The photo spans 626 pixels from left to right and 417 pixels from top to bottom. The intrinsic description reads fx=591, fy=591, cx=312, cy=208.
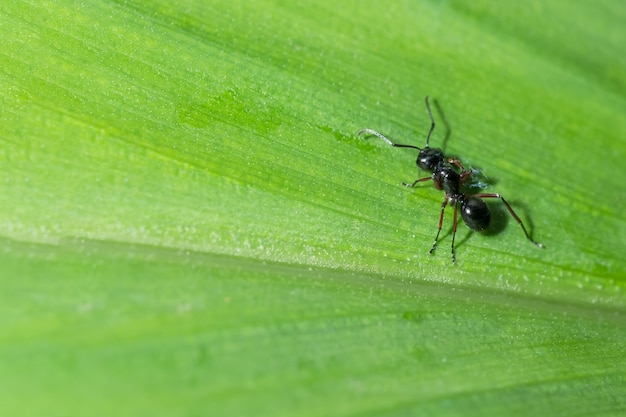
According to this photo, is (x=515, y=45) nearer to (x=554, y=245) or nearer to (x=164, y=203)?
(x=554, y=245)

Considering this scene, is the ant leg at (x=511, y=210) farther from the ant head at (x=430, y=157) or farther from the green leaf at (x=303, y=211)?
the ant head at (x=430, y=157)

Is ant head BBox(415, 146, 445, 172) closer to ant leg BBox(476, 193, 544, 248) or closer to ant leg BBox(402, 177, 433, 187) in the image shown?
ant leg BBox(402, 177, 433, 187)

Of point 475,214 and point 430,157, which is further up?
point 430,157

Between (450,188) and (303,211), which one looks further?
(450,188)

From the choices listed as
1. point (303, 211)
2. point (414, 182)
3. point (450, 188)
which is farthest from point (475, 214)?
point (303, 211)

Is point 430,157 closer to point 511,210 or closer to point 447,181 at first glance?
point 447,181

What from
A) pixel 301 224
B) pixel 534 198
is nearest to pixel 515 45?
pixel 534 198
